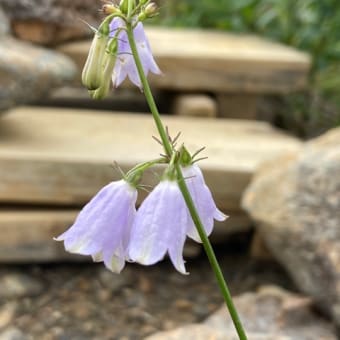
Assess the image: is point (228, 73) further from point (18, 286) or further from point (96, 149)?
point (18, 286)

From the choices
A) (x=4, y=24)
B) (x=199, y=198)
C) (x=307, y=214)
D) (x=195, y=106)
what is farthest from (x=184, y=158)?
(x=195, y=106)

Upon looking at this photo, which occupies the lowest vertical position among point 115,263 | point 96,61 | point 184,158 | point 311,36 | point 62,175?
point 62,175

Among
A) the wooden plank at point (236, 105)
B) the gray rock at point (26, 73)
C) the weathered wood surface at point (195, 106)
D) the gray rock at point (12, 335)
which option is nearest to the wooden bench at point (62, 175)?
the gray rock at point (26, 73)

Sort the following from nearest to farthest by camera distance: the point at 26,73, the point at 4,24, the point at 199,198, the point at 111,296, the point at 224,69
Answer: the point at 199,198, the point at 111,296, the point at 26,73, the point at 4,24, the point at 224,69

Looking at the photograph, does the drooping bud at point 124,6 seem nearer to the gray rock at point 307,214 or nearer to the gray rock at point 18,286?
the gray rock at point 307,214

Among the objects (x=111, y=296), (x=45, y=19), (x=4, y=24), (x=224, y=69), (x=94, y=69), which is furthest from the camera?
(x=224, y=69)

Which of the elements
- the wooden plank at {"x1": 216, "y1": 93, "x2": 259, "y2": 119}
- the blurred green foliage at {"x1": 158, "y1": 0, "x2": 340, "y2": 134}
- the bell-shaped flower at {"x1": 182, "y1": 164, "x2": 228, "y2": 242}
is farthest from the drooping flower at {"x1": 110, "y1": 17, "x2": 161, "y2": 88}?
the blurred green foliage at {"x1": 158, "y1": 0, "x2": 340, "y2": 134}

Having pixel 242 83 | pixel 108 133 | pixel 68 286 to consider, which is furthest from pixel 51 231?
pixel 242 83
